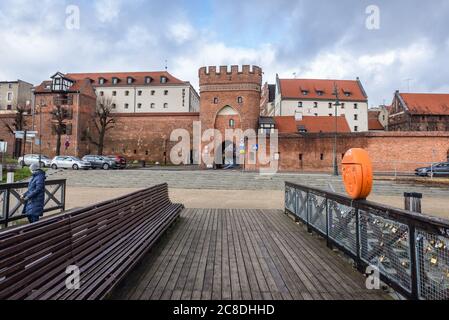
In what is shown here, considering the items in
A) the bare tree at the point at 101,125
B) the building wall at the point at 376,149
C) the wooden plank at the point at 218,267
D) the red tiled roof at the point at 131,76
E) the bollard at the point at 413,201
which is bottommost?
the wooden plank at the point at 218,267

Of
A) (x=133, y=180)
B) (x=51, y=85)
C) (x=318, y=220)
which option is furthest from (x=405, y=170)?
(x=51, y=85)

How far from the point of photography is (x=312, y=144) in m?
32.9

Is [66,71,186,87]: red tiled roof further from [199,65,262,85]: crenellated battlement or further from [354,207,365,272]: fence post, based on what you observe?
[354,207,365,272]: fence post

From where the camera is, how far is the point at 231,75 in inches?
1614

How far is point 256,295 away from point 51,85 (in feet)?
183

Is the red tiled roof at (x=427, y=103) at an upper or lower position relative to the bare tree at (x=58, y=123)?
upper

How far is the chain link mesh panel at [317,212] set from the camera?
240 inches

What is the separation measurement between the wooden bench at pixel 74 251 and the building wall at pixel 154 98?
191ft

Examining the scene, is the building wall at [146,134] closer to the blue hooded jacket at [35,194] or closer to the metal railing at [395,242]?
the blue hooded jacket at [35,194]

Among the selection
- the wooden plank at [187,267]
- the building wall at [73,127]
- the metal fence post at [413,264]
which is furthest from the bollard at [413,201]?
the building wall at [73,127]

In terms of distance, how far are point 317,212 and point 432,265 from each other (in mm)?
3537

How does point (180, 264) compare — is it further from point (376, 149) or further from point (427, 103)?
point (427, 103)

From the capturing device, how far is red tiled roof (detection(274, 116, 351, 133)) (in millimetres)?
42750
